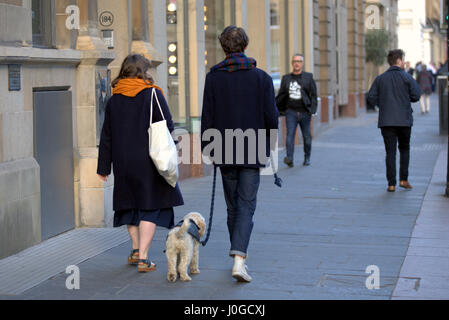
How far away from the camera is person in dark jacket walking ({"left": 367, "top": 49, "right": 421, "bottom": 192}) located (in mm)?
11055

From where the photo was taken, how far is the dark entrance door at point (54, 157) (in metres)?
8.02

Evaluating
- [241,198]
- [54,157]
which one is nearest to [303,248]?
[241,198]

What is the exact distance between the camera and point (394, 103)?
11.1 meters

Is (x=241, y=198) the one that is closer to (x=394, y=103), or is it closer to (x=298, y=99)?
(x=394, y=103)

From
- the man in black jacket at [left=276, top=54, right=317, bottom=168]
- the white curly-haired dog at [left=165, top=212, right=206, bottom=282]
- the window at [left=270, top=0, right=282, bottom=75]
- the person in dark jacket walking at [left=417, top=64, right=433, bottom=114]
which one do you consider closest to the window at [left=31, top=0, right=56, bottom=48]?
the white curly-haired dog at [left=165, top=212, right=206, bottom=282]

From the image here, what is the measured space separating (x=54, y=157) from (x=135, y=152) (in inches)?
76.4

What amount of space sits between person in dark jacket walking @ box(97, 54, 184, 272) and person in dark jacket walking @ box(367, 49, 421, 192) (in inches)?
200

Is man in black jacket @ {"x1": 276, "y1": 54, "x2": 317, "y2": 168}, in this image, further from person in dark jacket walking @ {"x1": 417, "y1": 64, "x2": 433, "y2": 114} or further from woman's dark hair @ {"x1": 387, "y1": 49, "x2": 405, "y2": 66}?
person in dark jacket walking @ {"x1": 417, "y1": 64, "x2": 433, "y2": 114}

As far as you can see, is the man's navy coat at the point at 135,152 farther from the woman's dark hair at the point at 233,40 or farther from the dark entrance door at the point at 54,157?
the dark entrance door at the point at 54,157

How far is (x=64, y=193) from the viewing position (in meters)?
8.52

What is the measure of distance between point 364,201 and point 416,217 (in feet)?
4.26

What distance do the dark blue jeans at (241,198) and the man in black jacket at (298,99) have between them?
789 cm
